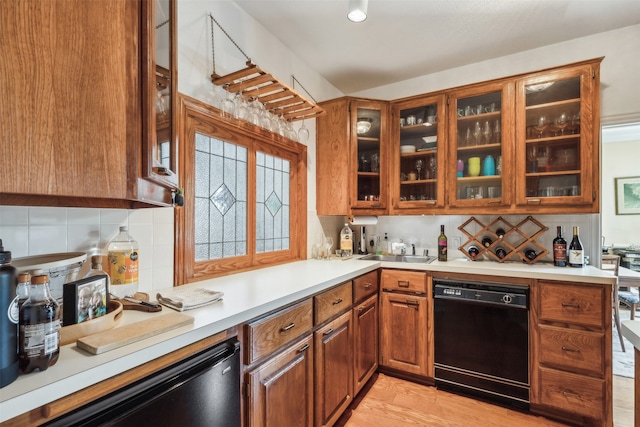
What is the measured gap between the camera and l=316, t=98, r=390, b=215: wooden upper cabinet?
274 centimetres

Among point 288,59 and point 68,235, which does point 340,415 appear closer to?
point 68,235

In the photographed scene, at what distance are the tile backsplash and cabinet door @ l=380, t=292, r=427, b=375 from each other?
1661mm

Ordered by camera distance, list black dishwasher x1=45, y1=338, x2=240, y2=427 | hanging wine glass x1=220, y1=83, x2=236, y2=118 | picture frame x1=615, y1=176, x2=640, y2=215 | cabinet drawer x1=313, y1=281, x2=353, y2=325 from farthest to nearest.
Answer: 1. picture frame x1=615, y1=176, x2=640, y2=215
2. hanging wine glass x1=220, y1=83, x2=236, y2=118
3. cabinet drawer x1=313, y1=281, x2=353, y2=325
4. black dishwasher x1=45, y1=338, x2=240, y2=427

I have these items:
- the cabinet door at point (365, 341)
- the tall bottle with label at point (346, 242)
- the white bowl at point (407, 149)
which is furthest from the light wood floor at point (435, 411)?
the white bowl at point (407, 149)

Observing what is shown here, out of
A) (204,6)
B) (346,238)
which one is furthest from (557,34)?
(204,6)

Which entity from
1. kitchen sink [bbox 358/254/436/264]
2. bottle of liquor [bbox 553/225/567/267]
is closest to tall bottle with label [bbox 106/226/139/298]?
kitchen sink [bbox 358/254/436/264]

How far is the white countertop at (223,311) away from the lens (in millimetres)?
635

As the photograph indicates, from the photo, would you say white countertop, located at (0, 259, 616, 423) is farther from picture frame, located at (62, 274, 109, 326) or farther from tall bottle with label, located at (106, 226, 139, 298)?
tall bottle with label, located at (106, 226, 139, 298)

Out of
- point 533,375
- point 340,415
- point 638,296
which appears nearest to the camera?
point 340,415

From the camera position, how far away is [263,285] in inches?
64.1

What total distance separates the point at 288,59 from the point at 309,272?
1.74 metres

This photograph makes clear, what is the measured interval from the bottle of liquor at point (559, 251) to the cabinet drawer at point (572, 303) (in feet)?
1.35

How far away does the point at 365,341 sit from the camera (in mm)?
2234

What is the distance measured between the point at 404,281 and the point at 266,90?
1.72 metres
